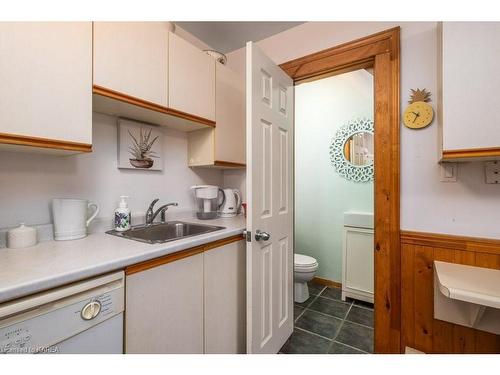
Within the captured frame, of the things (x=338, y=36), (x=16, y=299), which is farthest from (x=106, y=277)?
(x=338, y=36)

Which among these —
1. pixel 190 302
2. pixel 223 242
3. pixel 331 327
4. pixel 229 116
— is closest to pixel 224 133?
pixel 229 116

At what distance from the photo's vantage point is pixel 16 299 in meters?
0.60

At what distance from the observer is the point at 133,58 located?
44.8 inches

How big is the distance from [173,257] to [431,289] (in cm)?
137

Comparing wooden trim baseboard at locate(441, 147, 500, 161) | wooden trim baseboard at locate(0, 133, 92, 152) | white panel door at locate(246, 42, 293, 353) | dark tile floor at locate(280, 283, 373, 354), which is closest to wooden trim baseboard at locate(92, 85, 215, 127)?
wooden trim baseboard at locate(0, 133, 92, 152)

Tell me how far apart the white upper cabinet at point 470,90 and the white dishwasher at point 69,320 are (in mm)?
1433

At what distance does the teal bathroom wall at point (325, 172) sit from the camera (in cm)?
240

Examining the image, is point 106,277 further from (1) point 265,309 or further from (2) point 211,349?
(1) point 265,309

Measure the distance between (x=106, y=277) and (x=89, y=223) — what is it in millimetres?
559

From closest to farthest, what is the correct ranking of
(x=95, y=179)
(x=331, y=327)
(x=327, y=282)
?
(x=95, y=179)
(x=331, y=327)
(x=327, y=282)

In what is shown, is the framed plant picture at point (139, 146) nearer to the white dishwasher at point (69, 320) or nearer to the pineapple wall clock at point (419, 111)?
the white dishwasher at point (69, 320)

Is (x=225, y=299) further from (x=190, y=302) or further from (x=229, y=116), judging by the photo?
(x=229, y=116)

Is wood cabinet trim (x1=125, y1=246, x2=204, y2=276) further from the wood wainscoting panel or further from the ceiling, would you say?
the ceiling

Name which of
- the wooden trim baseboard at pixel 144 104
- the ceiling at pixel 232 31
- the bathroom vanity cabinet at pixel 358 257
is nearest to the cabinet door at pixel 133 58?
the wooden trim baseboard at pixel 144 104
